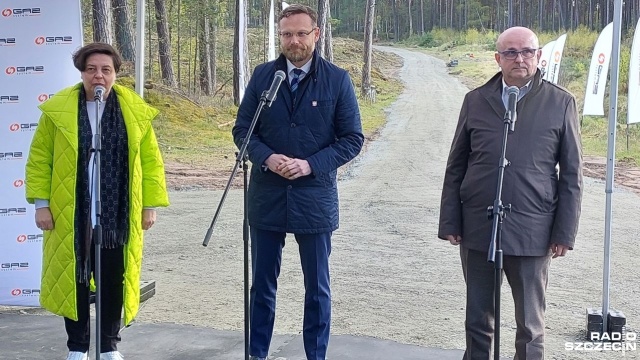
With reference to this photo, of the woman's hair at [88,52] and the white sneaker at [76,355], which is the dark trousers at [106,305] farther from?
the woman's hair at [88,52]

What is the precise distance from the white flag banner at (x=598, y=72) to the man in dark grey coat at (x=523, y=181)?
27.8 ft

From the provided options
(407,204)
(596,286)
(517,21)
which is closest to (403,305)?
(596,286)

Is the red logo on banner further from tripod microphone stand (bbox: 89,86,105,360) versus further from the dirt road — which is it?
tripod microphone stand (bbox: 89,86,105,360)

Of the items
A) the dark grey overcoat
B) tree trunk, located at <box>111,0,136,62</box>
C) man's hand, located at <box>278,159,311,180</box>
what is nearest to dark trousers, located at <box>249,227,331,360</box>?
man's hand, located at <box>278,159,311,180</box>

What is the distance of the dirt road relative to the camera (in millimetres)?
4641

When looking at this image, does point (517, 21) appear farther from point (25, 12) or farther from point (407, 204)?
point (25, 12)

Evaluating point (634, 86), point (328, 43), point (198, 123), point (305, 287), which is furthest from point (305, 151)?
point (328, 43)

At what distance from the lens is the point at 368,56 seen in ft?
80.2

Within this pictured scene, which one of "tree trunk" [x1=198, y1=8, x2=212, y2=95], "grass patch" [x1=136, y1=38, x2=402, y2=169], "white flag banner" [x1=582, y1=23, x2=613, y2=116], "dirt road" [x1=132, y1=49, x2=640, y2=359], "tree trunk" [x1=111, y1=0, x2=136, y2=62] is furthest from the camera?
"tree trunk" [x1=198, y1=8, x2=212, y2=95]

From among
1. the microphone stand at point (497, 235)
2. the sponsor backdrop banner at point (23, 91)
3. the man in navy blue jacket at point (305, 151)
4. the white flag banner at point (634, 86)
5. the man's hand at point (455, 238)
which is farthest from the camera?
the white flag banner at point (634, 86)

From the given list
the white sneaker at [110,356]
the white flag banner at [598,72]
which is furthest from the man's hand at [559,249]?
the white flag banner at [598,72]

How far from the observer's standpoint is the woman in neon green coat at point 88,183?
3340 millimetres

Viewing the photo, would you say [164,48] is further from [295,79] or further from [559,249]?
[559,249]

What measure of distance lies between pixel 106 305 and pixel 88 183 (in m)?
0.61
